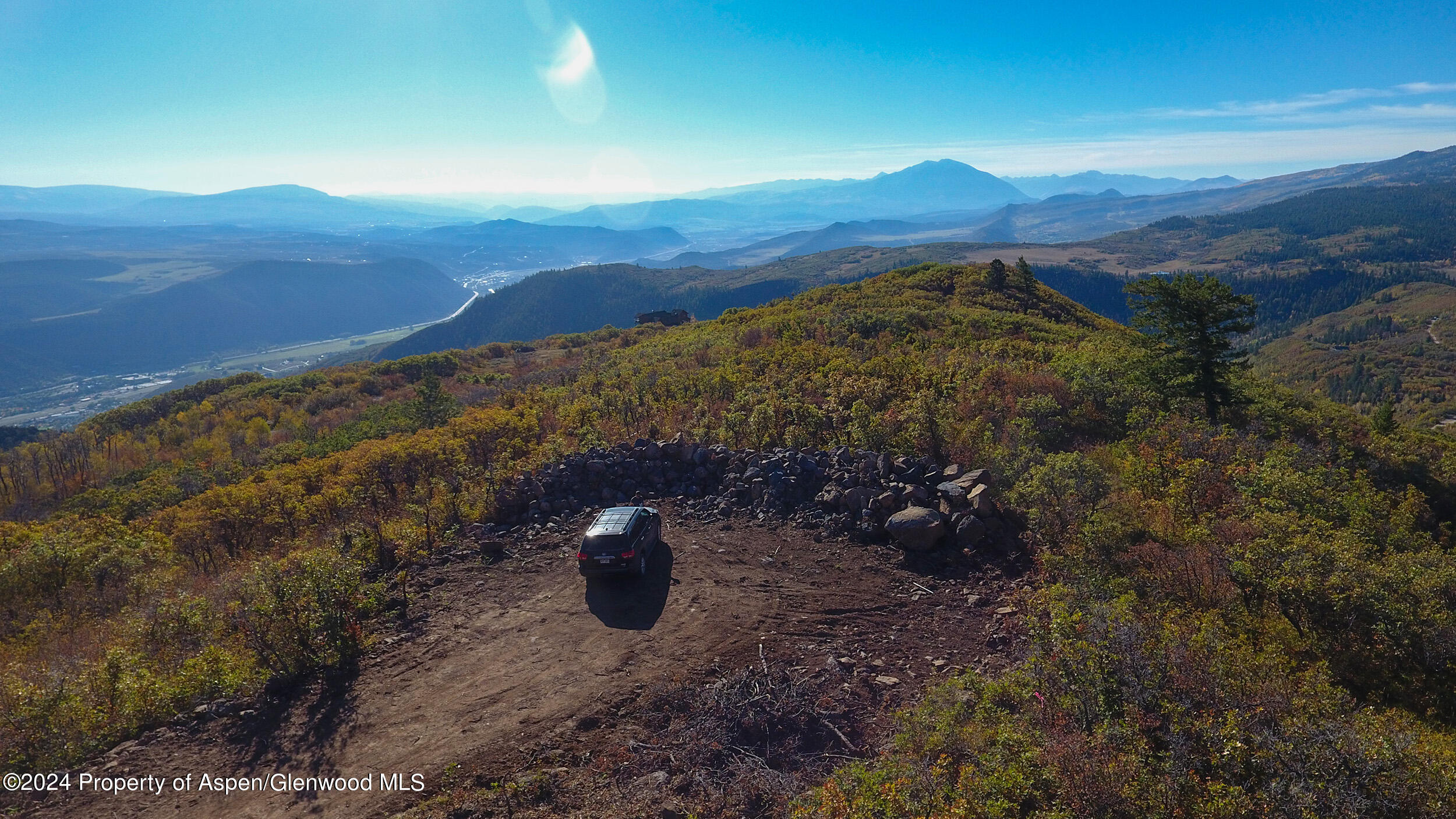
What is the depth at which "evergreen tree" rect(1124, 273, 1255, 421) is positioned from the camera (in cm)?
1584

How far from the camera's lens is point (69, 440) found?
35094 millimetres

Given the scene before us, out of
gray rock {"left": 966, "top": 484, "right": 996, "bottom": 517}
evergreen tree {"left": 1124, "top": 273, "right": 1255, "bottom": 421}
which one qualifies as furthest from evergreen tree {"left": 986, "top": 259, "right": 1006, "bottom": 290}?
gray rock {"left": 966, "top": 484, "right": 996, "bottom": 517}

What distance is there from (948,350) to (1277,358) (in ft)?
592

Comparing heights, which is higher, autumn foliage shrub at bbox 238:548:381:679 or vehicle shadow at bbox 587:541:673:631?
autumn foliage shrub at bbox 238:548:381:679

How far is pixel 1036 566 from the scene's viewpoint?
10695mm

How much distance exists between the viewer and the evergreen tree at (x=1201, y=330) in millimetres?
15844

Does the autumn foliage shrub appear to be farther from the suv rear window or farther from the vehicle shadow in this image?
the suv rear window

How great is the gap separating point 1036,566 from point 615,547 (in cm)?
799

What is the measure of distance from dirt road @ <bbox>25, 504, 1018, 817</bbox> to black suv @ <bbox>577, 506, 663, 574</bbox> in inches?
20.3

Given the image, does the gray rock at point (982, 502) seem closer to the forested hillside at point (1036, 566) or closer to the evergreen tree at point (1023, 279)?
the forested hillside at point (1036, 566)

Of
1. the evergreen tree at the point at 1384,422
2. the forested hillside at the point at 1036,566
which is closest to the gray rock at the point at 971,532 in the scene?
the forested hillside at the point at 1036,566

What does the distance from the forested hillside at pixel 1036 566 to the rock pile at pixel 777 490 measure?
2.57ft

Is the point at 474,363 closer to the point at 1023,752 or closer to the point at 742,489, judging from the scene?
the point at 742,489

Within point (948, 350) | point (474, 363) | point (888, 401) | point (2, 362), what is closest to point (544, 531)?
point (888, 401)
